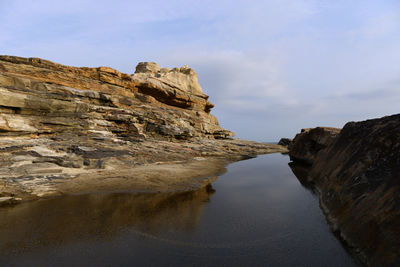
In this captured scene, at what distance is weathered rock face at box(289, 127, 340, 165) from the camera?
62.3 ft

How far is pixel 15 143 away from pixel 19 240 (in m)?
13.1

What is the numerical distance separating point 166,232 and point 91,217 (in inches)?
136

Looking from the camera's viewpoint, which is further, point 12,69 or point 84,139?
point 12,69

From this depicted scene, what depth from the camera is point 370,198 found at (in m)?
5.79

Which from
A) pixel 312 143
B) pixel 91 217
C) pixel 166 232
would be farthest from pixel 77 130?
pixel 312 143

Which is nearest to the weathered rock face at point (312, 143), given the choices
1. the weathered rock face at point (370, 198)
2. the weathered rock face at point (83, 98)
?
the weathered rock face at point (370, 198)

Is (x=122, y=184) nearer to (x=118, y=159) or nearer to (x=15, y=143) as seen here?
(x=118, y=159)

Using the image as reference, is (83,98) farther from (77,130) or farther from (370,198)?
(370,198)

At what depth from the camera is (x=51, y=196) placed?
32.6ft

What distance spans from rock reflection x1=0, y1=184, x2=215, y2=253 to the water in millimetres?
29

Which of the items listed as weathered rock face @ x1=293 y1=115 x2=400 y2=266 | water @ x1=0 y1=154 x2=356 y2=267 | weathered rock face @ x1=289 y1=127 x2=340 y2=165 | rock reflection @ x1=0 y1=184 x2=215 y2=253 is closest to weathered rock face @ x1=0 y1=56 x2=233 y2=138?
rock reflection @ x1=0 y1=184 x2=215 y2=253

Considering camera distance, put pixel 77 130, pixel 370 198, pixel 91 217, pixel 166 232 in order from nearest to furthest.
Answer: pixel 370 198 → pixel 166 232 → pixel 91 217 → pixel 77 130

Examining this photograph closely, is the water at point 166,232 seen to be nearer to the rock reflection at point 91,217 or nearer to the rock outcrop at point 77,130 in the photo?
the rock reflection at point 91,217

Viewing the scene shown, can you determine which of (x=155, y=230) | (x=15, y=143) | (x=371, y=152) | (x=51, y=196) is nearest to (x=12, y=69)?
(x=15, y=143)
